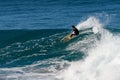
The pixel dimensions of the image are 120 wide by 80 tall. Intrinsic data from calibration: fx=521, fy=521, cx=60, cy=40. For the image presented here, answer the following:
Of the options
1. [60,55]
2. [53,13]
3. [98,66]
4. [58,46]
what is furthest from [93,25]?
[53,13]

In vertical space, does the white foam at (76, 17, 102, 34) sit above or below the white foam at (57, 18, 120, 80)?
above

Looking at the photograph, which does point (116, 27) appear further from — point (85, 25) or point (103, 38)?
point (103, 38)

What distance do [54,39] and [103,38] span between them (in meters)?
4.77

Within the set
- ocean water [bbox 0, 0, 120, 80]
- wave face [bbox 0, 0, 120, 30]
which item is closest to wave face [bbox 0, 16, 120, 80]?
ocean water [bbox 0, 0, 120, 80]

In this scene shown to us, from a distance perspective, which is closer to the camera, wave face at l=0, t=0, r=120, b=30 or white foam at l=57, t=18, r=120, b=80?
white foam at l=57, t=18, r=120, b=80

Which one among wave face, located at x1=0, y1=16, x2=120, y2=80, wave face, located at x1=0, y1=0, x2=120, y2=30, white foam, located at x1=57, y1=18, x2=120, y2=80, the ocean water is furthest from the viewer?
wave face, located at x1=0, y1=0, x2=120, y2=30

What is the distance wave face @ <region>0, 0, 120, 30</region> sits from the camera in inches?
1702

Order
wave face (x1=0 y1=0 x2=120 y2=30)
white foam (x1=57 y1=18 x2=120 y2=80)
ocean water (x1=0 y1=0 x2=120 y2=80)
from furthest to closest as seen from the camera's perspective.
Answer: wave face (x1=0 y1=0 x2=120 y2=30) → ocean water (x1=0 y1=0 x2=120 y2=80) → white foam (x1=57 y1=18 x2=120 y2=80)

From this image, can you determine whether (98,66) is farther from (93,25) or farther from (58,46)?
(93,25)

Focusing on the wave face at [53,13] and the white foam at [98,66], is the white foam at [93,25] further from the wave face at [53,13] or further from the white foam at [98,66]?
the white foam at [98,66]

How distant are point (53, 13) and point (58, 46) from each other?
18122mm

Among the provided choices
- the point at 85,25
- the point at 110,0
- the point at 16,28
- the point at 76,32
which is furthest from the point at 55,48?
the point at 110,0

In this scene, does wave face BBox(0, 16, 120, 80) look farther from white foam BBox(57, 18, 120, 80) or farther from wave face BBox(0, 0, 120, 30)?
wave face BBox(0, 0, 120, 30)

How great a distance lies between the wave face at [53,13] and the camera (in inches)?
1702
